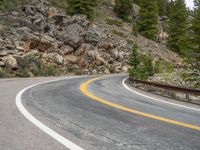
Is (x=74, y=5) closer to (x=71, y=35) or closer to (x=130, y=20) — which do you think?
(x=71, y=35)

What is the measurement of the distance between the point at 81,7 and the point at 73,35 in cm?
1079

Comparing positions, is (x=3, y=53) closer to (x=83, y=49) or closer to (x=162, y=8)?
(x=83, y=49)

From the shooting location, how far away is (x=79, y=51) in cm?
3528

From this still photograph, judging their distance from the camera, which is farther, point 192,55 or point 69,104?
point 192,55

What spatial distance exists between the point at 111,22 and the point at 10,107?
1961 inches

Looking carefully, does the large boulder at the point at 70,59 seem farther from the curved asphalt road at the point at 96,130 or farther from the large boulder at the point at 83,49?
the curved asphalt road at the point at 96,130

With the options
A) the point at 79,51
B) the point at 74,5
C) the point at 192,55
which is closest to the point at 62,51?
the point at 79,51

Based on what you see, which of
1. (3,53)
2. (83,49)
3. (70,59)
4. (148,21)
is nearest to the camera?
(3,53)

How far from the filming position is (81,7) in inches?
1758

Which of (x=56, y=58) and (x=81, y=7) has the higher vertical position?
(x=81, y=7)

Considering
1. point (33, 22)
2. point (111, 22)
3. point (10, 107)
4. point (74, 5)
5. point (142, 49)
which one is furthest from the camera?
point (111, 22)

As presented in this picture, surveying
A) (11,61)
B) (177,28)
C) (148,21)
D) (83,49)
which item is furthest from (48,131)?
(177,28)

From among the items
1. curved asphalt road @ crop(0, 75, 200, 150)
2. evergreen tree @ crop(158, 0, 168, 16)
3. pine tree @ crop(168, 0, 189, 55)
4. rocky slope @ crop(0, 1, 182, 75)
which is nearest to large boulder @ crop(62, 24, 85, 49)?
rocky slope @ crop(0, 1, 182, 75)

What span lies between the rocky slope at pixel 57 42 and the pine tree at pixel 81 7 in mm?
5080
